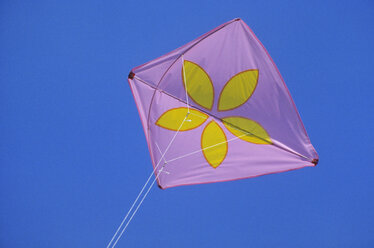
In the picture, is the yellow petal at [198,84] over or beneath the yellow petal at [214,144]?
over

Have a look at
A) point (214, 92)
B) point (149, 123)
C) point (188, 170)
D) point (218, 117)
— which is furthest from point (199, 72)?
point (188, 170)

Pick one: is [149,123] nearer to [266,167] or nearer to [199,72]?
[199,72]

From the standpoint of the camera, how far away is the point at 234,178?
4754 millimetres

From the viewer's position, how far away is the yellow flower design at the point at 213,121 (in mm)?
4617

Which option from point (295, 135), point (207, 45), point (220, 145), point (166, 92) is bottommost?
point (220, 145)

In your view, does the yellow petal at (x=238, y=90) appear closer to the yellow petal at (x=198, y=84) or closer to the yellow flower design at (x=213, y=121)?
the yellow flower design at (x=213, y=121)

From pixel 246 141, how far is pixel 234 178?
629 mm

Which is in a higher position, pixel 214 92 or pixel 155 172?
pixel 214 92

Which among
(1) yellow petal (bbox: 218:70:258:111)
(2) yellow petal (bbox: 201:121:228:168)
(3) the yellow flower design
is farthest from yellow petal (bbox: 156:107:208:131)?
(1) yellow petal (bbox: 218:70:258:111)

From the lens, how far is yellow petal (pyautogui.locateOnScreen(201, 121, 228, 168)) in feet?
15.8

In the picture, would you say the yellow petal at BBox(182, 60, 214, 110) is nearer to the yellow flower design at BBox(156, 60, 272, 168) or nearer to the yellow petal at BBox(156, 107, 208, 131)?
the yellow flower design at BBox(156, 60, 272, 168)

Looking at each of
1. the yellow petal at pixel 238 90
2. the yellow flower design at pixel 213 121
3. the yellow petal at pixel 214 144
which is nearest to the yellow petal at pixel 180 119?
the yellow flower design at pixel 213 121

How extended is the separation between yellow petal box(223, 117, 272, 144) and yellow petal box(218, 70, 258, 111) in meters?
0.24

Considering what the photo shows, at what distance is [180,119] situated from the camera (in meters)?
4.84
